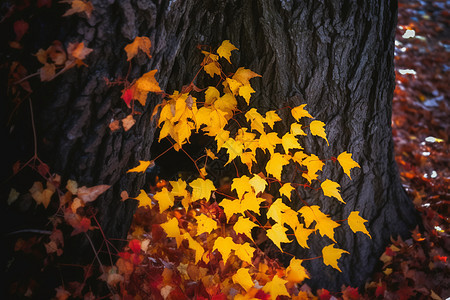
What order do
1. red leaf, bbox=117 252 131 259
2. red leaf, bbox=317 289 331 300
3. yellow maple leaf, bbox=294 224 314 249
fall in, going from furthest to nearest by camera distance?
red leaf, bbox=317 289 331 300
yellow maple leaf, bbox=294 224 314 249
red leaf, bbox=117 252 131 259

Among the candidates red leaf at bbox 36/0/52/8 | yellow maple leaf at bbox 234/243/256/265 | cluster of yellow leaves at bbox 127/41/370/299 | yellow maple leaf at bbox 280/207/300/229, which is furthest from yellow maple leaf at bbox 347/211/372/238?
red leaf at bbox 36/0/52/8

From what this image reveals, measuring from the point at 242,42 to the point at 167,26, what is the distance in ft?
2.16

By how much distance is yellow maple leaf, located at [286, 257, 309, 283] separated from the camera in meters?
2.20

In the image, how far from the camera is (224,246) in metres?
2.06

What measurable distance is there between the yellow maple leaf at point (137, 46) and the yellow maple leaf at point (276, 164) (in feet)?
3.50

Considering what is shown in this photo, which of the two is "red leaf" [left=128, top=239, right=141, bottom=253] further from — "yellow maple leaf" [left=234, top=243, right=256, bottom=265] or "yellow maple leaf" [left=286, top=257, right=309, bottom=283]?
"yellow maple leaf" [left=286, top=257, right=309, bottom=283]

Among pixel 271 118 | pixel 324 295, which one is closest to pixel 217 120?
Result: pixel 271 118

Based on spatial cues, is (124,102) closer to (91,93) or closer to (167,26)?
(91,93)

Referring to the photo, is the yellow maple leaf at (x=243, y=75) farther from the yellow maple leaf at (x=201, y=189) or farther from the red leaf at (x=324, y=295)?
the red leaf at (x=324, y=295)

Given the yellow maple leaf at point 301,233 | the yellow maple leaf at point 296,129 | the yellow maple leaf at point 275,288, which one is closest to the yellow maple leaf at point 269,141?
the yellow maple leaf at point 296,129

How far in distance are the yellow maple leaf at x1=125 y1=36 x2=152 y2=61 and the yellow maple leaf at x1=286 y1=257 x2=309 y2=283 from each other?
1659 millimetres

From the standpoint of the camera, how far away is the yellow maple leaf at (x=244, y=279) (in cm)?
195

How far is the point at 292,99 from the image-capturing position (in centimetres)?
209

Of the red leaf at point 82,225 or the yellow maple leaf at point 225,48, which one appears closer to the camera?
the red leaf at point 82,225
